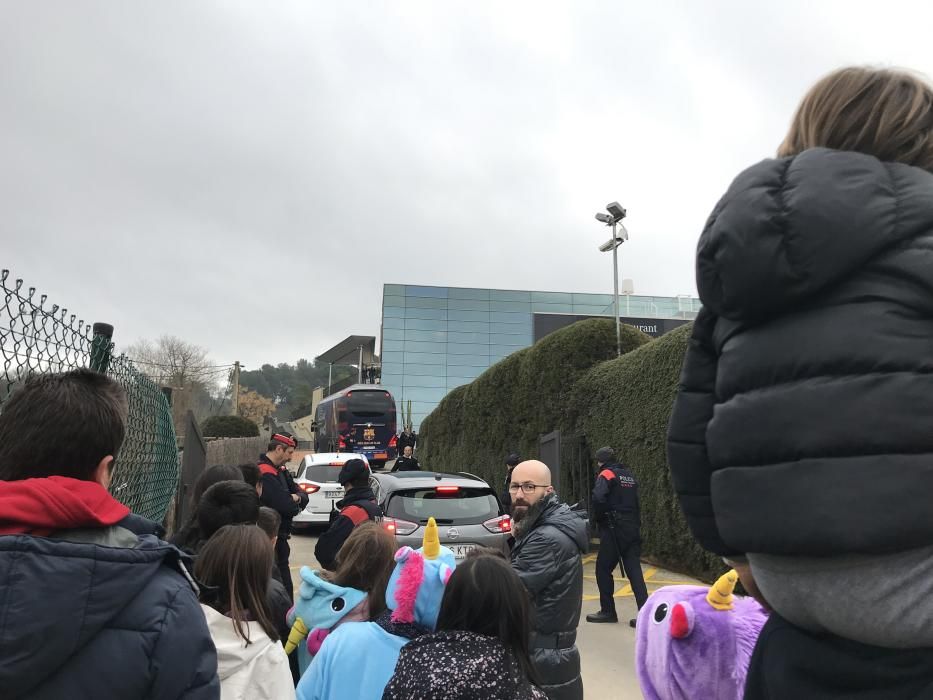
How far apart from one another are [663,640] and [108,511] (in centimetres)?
140

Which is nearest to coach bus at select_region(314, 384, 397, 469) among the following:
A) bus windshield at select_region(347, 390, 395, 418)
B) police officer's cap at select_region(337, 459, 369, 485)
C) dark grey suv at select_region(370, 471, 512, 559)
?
bus windshield at select_region(347, 390, 395, 418)

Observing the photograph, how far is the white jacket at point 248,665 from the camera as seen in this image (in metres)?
2.25

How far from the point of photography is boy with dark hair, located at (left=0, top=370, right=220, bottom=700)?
4.23 ft

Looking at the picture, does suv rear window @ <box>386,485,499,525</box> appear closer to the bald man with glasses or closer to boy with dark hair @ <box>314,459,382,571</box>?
boy with dark hair @ <box>314,459,382,571</box>

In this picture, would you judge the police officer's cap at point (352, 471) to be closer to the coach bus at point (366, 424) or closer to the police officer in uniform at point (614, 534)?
the police officer in uniform at point (614, 534)

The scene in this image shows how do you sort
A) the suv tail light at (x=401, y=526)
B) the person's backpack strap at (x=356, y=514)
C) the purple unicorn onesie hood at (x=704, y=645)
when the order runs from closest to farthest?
the purple unicorn onesie hood at (x=704, y=645) < the person's backpack strap at (x=356, y=514) < the suv tail light at (x=401, y=526)

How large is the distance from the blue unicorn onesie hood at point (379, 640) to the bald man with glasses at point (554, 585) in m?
0.87

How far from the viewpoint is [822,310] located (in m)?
1.04

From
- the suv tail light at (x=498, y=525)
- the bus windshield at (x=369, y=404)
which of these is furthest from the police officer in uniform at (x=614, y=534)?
the bus windshield at (x=369, y=404)

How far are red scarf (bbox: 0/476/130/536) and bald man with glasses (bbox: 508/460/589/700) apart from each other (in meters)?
2.21

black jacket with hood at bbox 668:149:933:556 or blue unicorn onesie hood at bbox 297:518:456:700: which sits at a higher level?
black jacket with hood at bbox 668:149:933:556

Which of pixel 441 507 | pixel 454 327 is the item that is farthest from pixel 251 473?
pixel 454 327

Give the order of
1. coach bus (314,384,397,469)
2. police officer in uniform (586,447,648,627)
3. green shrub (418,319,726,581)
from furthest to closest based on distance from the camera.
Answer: coach bus (314,384,397,469), green shrub (418,319,726,581), police officer in uniform (586,447,648,627)

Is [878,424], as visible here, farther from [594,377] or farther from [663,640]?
[594,377]
